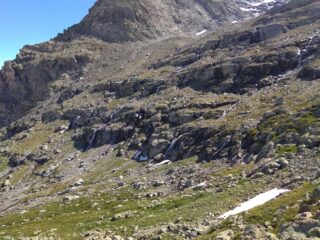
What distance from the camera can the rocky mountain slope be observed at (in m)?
51.7

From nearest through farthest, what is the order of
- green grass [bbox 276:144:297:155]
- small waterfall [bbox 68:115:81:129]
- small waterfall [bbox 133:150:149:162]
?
green grass [bbox 276:144:297:155] → small waterfall [bbox 133:150:149:162] → small waterfall [bbox 68:115:81:129]

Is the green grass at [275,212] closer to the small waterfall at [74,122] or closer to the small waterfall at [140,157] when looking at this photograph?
the small waterfall at [140,157]

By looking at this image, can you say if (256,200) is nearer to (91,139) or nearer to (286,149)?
(286,149)

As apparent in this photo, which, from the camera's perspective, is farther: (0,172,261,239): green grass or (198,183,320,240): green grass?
(0,172,261,239): green grass

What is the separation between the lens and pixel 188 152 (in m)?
109

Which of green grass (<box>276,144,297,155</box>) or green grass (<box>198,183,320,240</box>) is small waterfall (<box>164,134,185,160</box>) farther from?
green grass (<box>198,183,320,240</box>)

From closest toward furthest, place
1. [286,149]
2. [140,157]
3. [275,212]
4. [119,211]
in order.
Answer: [275,212]
[286,149]
[119,211]
[140,157]

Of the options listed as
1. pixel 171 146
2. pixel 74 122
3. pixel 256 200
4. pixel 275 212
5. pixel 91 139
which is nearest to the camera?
pixel 275 212


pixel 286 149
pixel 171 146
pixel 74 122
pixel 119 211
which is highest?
pixel 74 122

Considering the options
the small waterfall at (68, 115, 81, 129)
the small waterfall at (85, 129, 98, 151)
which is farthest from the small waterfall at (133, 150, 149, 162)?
the small waterfall at (68, 115, 81, 129)

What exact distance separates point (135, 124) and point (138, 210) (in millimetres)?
83184

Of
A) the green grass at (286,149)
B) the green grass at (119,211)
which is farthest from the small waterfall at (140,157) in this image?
the green grass at (286,149)

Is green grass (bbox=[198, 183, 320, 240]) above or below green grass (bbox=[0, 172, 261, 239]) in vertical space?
above

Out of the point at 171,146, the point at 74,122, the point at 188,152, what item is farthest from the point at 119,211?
the point at 74,122
